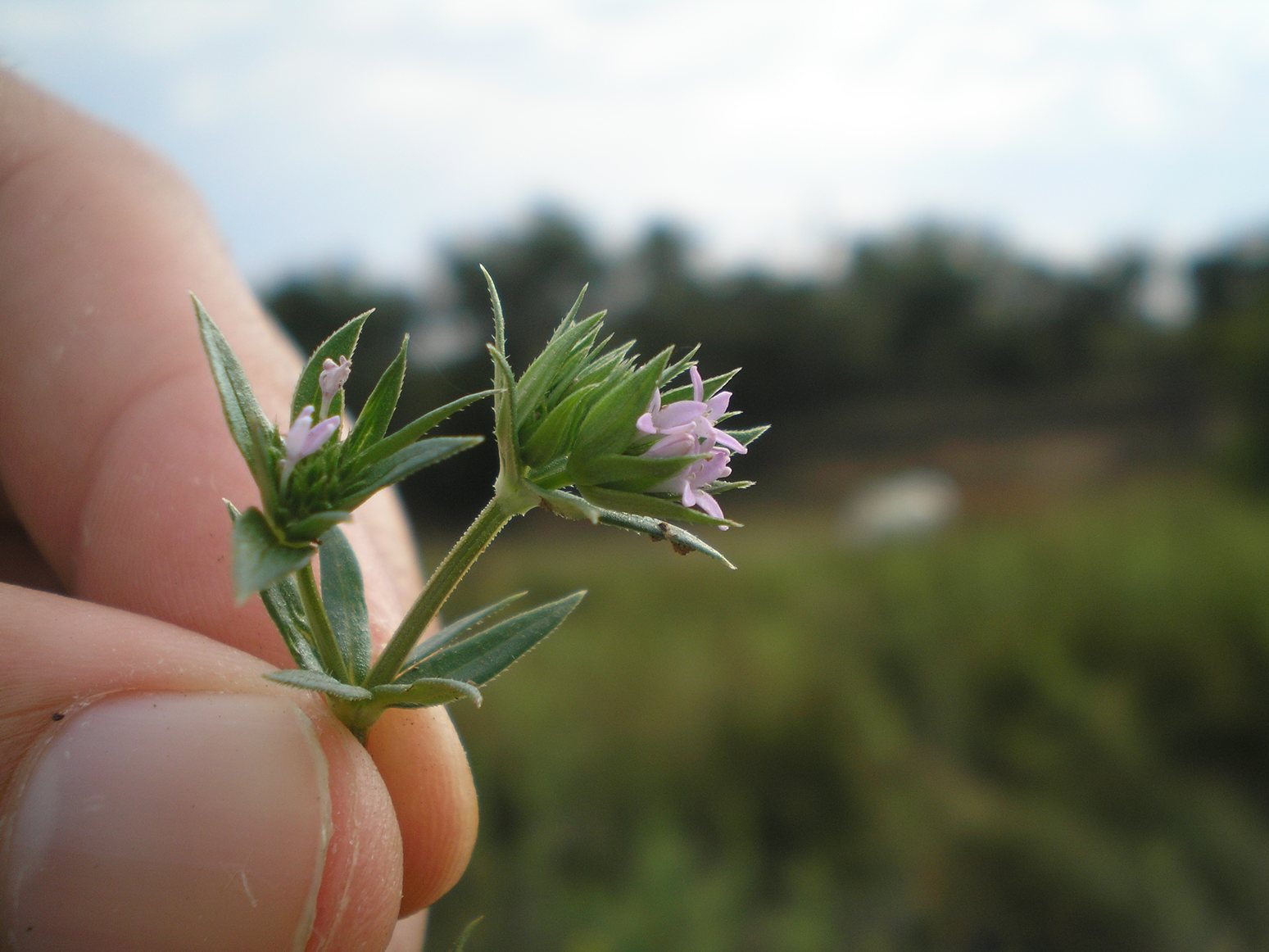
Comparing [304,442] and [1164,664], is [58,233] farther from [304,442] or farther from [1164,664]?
[1164,664]

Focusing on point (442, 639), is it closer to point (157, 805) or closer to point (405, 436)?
point (405, 436)

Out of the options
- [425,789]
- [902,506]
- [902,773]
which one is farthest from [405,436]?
[902,506]

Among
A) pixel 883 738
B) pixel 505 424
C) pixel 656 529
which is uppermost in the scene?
pixel 505 424

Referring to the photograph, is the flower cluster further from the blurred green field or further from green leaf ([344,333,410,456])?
the blurred green field

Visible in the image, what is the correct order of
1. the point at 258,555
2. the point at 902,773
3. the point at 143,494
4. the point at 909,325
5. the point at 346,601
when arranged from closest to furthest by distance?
the point at 258,555
the point at 346,601
the point at 143,494
the point at 902,773
the point at 909,325

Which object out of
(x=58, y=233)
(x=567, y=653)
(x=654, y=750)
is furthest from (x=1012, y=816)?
(x=58, y=233)
